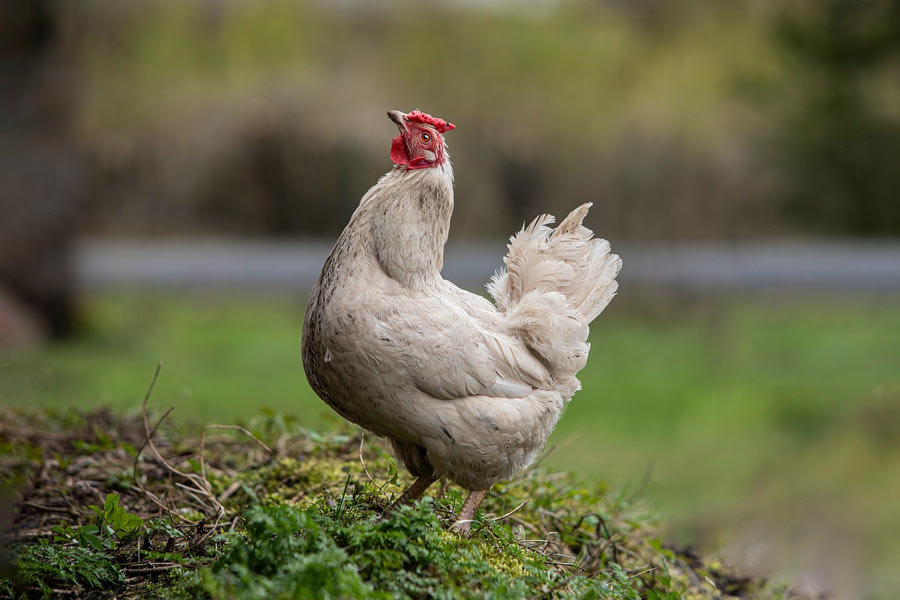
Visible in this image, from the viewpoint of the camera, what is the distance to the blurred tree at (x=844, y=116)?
10617 millimetres

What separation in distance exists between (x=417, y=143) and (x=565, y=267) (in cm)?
87

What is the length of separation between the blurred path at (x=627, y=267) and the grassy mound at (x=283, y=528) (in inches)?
163

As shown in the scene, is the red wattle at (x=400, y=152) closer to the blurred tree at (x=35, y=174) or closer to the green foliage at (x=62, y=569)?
the green foliage at (x=62, y=569)

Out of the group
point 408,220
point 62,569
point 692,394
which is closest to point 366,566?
point 62,569

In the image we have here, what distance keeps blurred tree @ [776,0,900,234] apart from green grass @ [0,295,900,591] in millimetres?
1608

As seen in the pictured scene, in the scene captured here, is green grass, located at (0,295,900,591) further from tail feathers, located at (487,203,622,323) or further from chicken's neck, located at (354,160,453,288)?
chicken's neck, located at (354,160,453,288)

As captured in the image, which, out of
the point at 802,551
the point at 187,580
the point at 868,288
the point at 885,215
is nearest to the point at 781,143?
the point at 885,215

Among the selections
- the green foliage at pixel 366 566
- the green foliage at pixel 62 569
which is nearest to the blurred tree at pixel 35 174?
the green foliage at pixel 62 569

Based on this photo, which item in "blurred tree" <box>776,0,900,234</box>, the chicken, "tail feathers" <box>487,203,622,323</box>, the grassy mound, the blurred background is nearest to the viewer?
Answer: the grassy mound

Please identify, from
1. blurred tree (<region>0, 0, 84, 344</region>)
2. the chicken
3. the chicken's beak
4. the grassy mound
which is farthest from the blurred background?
the chicken's beak

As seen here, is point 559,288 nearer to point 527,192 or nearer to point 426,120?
point 426,120

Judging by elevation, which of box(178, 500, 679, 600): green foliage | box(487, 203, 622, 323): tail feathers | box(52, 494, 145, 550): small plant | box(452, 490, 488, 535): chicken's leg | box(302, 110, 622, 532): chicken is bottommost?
box(52, 494, 145, 550): small plant

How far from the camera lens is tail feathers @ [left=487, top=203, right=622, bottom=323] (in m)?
3.78

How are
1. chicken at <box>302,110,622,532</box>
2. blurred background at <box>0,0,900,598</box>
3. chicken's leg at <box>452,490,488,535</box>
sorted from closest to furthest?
chicken at <box>302,110,622,532</box> < chicken's leg at <box>452,490,488,535</box> < blurred background at <box>0,0,900,598</box>
